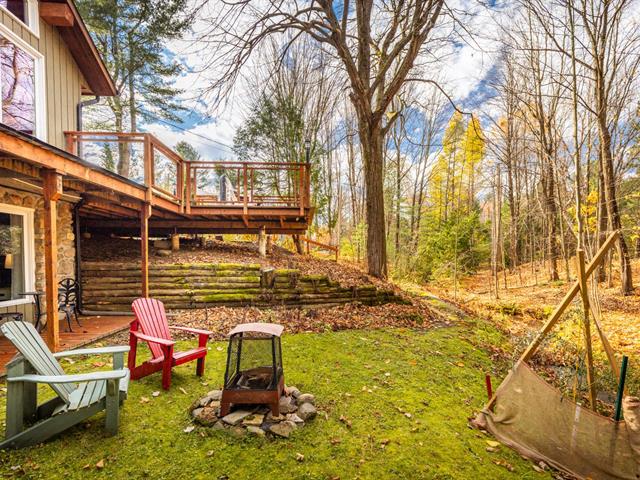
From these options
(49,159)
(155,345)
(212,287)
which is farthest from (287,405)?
(212,287)

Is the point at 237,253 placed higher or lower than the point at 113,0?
lower

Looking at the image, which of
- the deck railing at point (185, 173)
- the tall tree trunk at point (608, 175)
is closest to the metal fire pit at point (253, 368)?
the deck railing at point (185, 173)

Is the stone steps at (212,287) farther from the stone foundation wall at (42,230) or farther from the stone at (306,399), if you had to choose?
the stone at (306,399)

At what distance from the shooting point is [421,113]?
59.2 feet

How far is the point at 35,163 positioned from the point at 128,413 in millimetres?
3155

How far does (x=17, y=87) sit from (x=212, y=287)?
5.00m

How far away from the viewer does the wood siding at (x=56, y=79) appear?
582 centimetres

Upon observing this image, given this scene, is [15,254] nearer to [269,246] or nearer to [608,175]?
[269,246]

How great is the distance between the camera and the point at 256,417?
291cm

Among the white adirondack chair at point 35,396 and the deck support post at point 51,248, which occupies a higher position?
the deck support post at point 51,248

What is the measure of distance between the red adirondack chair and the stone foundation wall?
330 centimetres

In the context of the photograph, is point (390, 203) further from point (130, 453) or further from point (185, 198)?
point (130, 453)

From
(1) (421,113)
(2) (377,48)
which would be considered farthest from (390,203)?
(2) (377,48)

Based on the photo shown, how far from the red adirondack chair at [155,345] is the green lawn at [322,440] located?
176 mm
